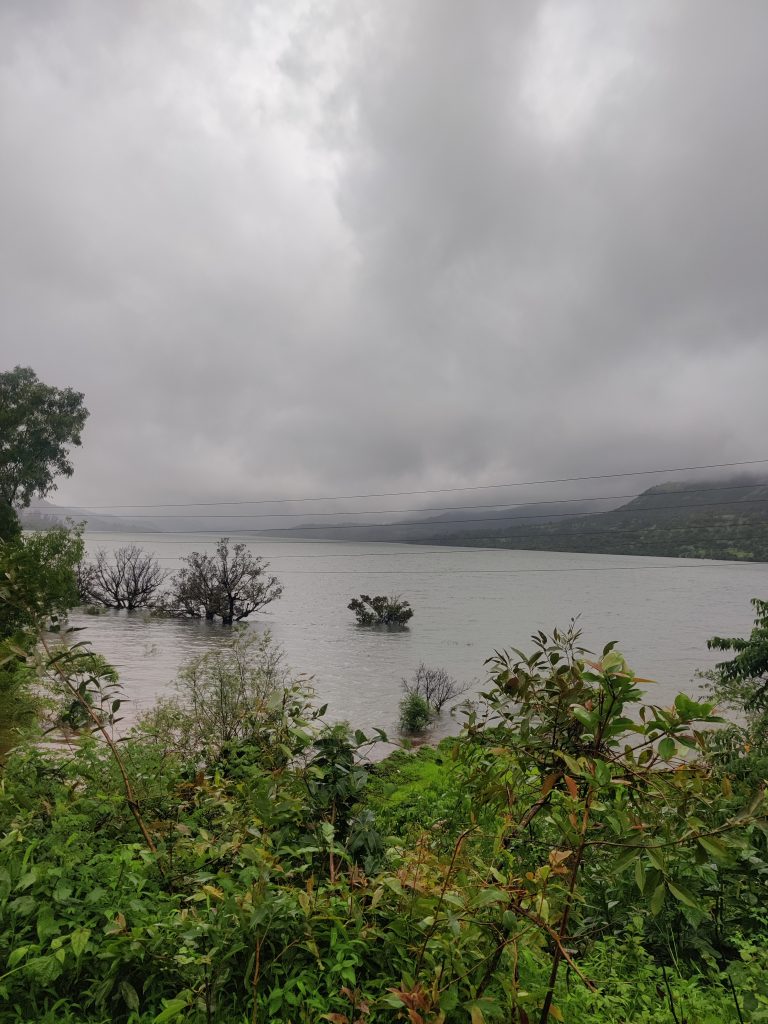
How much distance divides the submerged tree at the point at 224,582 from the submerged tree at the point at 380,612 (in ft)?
34.1

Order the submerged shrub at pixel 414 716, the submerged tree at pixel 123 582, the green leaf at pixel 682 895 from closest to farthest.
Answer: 1. the green leaf at pixel 682 895
2. the submerged shrub at pixel 414 716
3. the submerged tree at pixel 123 582

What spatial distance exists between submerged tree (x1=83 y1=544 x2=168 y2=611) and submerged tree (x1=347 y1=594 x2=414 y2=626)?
56.5 ft

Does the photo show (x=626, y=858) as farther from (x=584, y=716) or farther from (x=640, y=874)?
(x=584, y=716)

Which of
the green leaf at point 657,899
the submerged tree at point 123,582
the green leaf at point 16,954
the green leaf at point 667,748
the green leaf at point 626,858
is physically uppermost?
the green leaf at point 667,748

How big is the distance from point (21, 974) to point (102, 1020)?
28 centimetres

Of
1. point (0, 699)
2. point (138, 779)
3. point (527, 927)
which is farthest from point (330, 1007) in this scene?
point (0, 699)

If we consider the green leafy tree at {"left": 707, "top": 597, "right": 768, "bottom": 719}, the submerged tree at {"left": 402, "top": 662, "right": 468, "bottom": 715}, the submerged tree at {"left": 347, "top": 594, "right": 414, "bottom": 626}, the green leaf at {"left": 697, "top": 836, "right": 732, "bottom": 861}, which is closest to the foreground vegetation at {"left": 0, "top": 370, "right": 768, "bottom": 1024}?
the green leaf at {"left": 697, "top": 836, "right": 732, "bottom": 861}

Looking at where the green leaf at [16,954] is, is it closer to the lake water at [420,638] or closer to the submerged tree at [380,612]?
the lake water at [420,638]

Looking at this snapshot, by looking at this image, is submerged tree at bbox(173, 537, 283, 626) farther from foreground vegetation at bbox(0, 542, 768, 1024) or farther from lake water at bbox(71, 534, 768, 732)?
foreground vegetation at bbox(0, 542, 768, 1024)

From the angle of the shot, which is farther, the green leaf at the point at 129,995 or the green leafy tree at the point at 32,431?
the green leafy tree at the point at 32,431

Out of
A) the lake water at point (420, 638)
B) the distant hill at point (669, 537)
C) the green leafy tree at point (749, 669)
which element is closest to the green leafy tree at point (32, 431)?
the lake water at point (420, 638)

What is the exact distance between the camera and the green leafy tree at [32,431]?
1581 inches

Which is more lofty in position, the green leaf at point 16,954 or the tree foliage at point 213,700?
the green leaf at point 16,954

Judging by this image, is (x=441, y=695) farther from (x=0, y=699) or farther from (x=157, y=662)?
(x=0, y=699)
